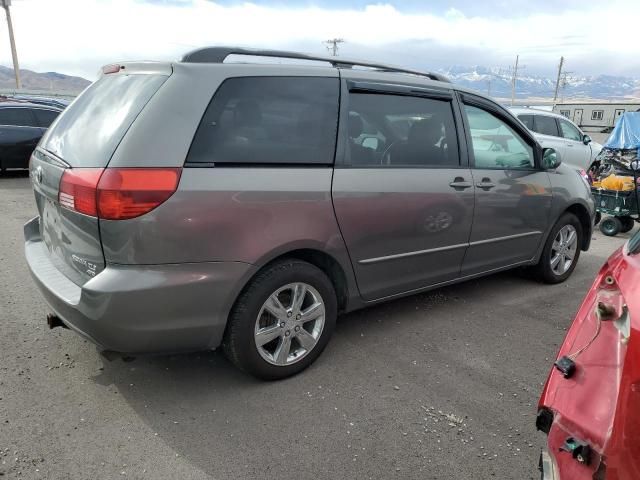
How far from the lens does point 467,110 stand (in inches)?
153

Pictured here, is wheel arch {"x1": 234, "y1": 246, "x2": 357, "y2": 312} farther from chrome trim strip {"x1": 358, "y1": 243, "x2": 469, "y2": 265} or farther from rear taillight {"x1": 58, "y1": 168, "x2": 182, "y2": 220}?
rear taillight {"x1": 58, "y1": 168, "x2": 182, "y2": 220}

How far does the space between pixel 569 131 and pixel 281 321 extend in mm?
11387

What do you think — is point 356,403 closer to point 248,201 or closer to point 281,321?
point 281,321

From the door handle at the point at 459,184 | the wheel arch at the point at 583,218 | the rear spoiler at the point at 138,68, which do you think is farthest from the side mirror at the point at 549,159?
the rear spoiler at the point at 138,68

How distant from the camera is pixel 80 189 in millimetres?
2463

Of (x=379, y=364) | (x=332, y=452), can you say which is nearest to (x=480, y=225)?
(x=379, y=364)

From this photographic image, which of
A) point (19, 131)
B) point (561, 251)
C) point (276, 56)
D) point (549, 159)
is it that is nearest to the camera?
point (276, 56)

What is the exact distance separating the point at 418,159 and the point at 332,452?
2.01 metres

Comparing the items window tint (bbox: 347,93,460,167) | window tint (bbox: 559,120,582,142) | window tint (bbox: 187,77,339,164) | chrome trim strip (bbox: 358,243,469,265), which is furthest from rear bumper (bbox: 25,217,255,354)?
window tint (bbox: 559,120,582,142)

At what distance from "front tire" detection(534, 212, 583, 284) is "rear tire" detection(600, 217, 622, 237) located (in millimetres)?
3157

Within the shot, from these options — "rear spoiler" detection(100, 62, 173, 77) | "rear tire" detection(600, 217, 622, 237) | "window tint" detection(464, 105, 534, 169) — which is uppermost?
"rear spoiler" detection(100, 62, 173, 77)

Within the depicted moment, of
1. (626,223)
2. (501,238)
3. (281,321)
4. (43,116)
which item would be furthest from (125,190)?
(43,116)

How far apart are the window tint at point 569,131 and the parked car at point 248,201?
30.8 feet

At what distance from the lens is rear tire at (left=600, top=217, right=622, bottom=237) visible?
764 centimetres
